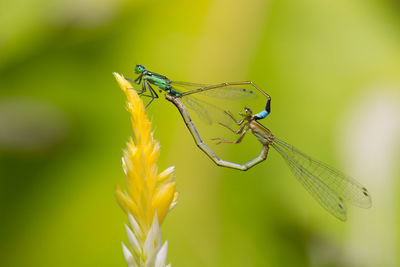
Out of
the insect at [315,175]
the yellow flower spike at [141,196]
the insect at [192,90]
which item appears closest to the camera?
the yellow flower spike at [141,196]

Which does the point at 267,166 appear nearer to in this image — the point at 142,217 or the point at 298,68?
the point at 298,68

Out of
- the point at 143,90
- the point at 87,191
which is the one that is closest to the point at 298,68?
the point at 143,90

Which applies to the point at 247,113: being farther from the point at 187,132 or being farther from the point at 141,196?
the point at 141,196

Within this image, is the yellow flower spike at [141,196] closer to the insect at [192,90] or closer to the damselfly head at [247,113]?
the insect at [192,90]

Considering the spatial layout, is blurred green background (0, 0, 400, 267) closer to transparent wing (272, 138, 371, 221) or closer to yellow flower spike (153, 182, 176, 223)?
transparent wing (272, 138, 371, 221)

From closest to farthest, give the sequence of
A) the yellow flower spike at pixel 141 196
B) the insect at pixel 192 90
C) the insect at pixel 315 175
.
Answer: the yellow flower spike at pixel 141 196 < the insect at pixel 192 90 < the insect at pixel 315 175

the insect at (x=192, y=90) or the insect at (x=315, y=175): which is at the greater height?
the insect at (x=192, y=90)

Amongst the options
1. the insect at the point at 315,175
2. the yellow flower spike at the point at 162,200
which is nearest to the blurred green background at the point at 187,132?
the insect at the point at 315,175
